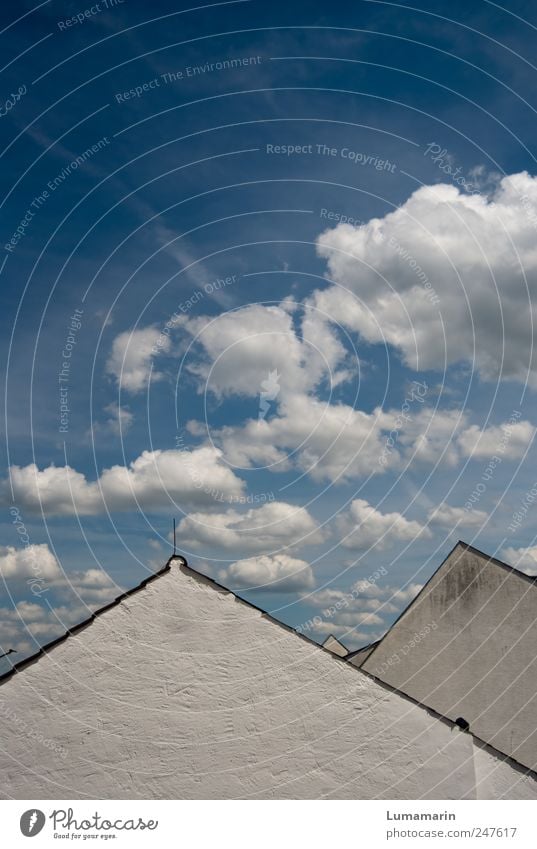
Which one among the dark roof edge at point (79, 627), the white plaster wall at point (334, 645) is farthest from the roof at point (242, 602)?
the white plaster wall at point (334, 645)

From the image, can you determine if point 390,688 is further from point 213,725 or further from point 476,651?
point 476,651

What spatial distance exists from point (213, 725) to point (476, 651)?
9.28 metres

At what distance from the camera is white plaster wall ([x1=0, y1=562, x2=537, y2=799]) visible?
40.6 ft

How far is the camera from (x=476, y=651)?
19.3 metres

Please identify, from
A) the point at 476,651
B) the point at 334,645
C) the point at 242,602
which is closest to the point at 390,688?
the point at 242,602

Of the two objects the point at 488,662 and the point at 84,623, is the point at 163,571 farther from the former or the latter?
the point at 488,662

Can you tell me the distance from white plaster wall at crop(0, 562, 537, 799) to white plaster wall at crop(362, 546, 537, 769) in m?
6.67

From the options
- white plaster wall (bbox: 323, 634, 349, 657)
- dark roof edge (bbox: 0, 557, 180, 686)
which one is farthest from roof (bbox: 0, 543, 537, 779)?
white plaster wall (bbox: 323, 634, 349, 657)

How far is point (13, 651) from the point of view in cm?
1720

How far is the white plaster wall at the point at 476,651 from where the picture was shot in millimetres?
18578

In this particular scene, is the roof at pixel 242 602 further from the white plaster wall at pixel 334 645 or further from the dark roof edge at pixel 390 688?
the white plaster wall at pixel 334 645

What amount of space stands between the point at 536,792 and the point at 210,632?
20.6 ft
